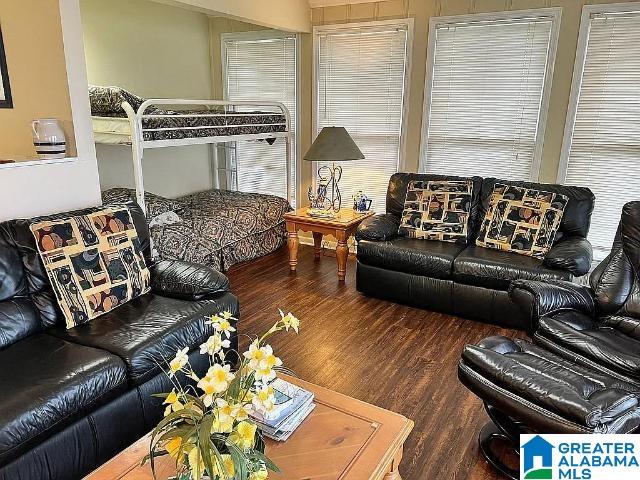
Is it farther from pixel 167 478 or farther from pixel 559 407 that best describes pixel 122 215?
pixel 559 407

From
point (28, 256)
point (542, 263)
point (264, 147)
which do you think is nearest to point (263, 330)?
point (28, 256)

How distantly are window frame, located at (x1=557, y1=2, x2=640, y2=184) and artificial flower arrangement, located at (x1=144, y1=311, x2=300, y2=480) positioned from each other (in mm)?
3591

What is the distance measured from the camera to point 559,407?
170 centimetres

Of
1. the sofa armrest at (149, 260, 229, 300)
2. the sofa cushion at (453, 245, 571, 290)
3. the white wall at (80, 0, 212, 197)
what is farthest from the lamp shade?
the white wall at (80, 0, 212, 197)

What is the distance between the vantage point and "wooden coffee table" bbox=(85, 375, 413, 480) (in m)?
1.44

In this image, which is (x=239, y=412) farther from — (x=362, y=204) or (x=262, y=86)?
(x=262, y=86)

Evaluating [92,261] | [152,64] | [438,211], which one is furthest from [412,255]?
[152,64]

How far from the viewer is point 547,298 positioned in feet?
7.82

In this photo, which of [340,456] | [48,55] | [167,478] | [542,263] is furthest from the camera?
[542,263]

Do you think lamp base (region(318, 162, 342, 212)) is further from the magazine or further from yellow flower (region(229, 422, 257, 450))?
yellow flower (region(229, 422, 257, 450))

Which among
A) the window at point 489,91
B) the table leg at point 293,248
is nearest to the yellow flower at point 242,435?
the table leg at point 293,248

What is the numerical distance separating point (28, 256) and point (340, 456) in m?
1.83

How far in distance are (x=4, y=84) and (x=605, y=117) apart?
13.9 ft

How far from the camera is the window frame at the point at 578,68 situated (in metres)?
Result: 3.50
